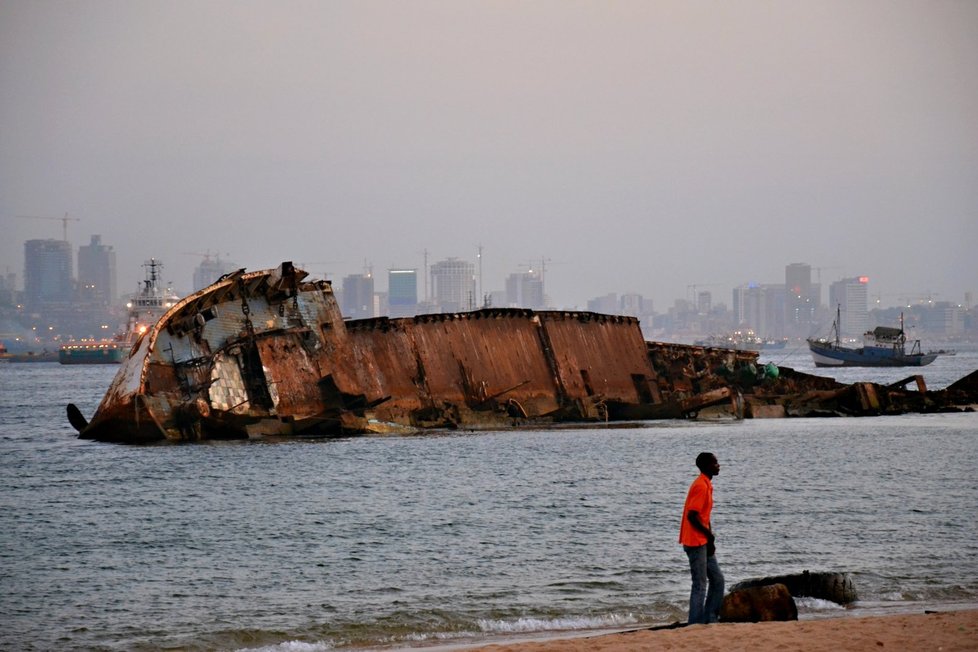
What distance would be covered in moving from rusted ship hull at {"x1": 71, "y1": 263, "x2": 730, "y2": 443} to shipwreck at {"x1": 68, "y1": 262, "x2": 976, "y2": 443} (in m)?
0.04

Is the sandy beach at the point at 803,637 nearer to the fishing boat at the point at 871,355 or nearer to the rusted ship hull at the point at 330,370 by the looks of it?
the rusted ship hull at the point at 330,370

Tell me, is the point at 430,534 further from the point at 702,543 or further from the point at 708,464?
the point at 708,464

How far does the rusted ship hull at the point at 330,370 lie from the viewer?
33.8 m

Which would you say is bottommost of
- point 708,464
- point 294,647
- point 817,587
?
point 294,647

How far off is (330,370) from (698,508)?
23.8 meters

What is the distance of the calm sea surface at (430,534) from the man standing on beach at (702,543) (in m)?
2.22

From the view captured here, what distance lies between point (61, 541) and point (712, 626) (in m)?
14.0

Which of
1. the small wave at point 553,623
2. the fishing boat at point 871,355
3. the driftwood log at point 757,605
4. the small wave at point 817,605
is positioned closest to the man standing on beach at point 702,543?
the driftwood log at point 757,605

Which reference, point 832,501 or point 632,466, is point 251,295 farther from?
point 832,501

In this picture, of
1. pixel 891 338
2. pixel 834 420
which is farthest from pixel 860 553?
pixel 891 338

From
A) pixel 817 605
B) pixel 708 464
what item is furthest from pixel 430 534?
pixel 708 464

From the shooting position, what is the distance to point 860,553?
64.6 ft

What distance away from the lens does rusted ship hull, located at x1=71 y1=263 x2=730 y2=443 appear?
33.8 m

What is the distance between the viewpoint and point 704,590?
13.2 meters
